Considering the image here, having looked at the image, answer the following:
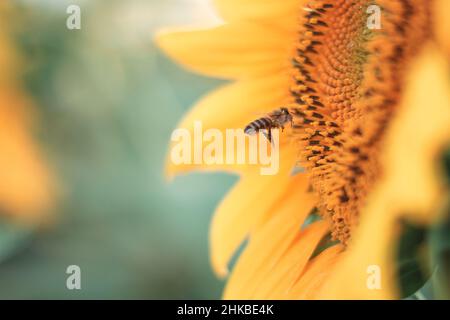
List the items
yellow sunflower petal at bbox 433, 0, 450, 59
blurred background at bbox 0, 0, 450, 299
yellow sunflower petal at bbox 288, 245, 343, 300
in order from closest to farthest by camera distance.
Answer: yellow sunflower petal at bbox 433, 0, 450, 59
yellow sunflower petal at bbox 288, 245, 343, 300
blurred background at bbox 0, 0, 450, 299

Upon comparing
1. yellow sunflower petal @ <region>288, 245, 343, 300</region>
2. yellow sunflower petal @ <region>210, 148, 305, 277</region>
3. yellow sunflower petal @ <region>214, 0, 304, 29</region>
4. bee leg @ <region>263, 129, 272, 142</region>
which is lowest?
yellow sunflower petal @ <region>288, 245, 343, 300</region>

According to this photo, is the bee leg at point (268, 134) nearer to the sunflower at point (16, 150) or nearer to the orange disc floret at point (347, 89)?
the orange disc floret at point (347, 89)

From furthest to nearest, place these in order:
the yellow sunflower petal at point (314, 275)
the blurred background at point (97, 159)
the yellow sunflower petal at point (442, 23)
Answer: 1. the blurred background at point (97, 159)
2. the yellow sunflower petal at point (314, 275)
3. the yellow sunflower petal at point (442, 23)

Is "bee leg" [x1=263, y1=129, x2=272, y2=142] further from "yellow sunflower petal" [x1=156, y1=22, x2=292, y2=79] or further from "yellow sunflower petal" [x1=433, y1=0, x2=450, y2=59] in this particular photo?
"yellow sunflower petal" [x1=433, y1=0, x2=450, y2=59]

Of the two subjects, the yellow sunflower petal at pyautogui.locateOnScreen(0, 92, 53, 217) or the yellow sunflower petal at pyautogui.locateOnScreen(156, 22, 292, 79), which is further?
the yellow sunflower petal at pyautogui.locateOnScreen(0, 92, 53, 217)

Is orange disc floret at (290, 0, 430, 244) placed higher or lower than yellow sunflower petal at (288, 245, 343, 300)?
higher

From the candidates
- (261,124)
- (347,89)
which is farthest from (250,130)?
(347,89)

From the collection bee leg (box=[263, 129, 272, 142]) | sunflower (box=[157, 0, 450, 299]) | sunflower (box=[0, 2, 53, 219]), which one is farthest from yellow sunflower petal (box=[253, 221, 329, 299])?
sunflower (box=[0, 2, 53, 219])

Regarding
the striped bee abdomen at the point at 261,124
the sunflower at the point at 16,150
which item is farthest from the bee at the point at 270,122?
the sunflower at the point at 16,150
